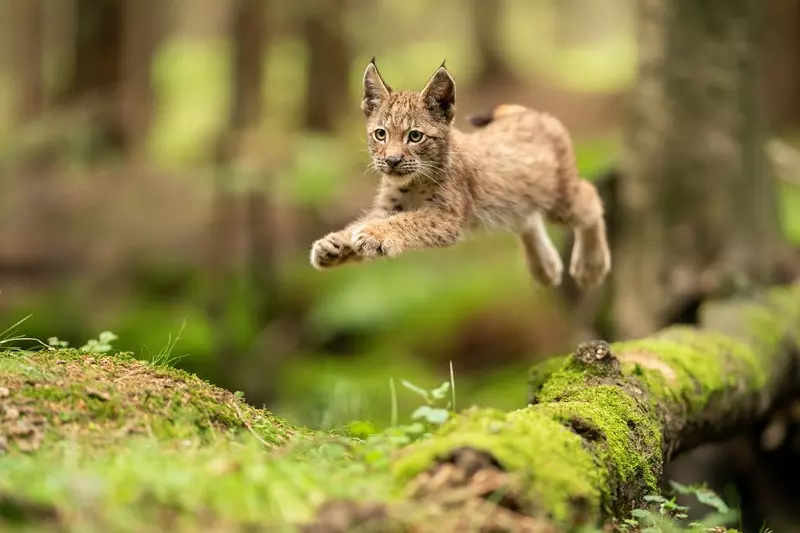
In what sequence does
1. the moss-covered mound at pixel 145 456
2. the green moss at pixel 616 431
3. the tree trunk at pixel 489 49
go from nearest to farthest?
1. the moss-covered mound at pixel 145 456
2. the green moss at pixel 616 431
3. the tree trunk at pixel 489 49

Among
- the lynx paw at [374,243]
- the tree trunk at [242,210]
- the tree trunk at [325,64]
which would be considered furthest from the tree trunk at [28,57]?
the lynx paw at [374,243]

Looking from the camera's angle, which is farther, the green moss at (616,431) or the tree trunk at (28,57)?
the tree trunk at (28,57)

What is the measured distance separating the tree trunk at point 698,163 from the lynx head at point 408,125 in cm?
389

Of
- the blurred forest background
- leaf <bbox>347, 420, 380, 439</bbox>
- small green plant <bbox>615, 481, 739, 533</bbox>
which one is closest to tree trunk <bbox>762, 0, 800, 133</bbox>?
the blurred forest background

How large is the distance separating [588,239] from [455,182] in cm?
208

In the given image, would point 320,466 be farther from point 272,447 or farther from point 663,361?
point 663,361

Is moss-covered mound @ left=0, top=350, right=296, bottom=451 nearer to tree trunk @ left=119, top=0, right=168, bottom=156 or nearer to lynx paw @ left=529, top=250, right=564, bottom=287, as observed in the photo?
lynx paw @ left=529, top=250, right=564, bottom=287

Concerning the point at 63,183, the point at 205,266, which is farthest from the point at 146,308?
the point at 63,183

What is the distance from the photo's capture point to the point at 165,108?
28.3 meters

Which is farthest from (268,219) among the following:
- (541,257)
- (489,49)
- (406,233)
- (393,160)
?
(489,49)

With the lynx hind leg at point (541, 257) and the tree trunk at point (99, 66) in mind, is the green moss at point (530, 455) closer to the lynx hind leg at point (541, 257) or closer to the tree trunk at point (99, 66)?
the lynx hind leg at point (541, 257)

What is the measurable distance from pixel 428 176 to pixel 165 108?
23024 mm

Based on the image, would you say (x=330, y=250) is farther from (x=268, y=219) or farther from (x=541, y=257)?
(x=268, y=219)

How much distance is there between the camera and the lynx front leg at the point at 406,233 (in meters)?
6.16
